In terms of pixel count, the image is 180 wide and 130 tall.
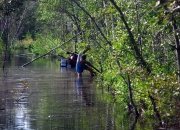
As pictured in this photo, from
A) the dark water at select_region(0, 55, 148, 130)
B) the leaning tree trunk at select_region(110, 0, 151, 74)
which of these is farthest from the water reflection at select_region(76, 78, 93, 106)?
the leaning tree trunk at select_region(110, 0, 151, 74)

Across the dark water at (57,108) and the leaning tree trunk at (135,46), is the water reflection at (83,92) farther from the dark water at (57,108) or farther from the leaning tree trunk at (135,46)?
the leaning tree trunk at (135,46)

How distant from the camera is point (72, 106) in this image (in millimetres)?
18000

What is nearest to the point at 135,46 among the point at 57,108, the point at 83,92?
the point at 57,108

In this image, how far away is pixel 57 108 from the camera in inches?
689

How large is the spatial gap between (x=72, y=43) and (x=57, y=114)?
1033 inches

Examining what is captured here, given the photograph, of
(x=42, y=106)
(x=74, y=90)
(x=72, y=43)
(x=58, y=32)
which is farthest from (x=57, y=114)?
(x=58, y=32)

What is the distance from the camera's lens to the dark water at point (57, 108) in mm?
14398

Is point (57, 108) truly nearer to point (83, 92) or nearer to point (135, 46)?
point (135, 46)

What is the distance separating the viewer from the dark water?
47.2 feet

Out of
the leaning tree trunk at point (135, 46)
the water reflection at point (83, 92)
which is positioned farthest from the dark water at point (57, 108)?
the leaning tree trunk at point (135, 46)

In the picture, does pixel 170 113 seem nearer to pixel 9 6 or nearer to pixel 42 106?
pixel 42 106

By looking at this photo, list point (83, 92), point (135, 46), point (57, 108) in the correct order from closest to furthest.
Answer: point (135, 46) < point (57, 108) < point (83, 92)

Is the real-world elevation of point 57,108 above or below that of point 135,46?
below

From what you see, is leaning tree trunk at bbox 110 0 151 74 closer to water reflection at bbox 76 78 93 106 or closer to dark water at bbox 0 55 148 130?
dark water at bbox 0 55 148 130
